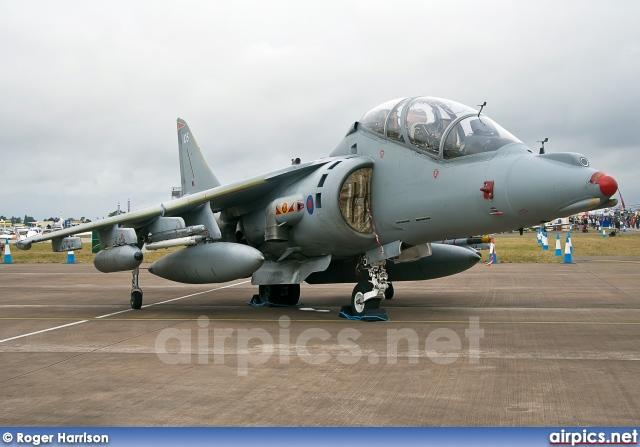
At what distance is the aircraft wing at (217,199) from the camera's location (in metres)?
11.5

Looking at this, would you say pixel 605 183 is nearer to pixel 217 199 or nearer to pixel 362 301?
pixel 362 301

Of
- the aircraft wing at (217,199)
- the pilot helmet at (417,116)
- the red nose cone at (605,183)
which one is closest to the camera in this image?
the red nose cone at (605,183)

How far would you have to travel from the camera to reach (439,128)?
9.63m

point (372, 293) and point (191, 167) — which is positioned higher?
point (191, 167)

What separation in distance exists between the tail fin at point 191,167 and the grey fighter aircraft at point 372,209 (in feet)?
7.79

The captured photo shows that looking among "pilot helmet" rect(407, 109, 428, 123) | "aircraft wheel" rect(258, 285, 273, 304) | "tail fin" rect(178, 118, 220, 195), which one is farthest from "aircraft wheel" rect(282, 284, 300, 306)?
"pilot helmet" rect(407, 109, 428, 123)

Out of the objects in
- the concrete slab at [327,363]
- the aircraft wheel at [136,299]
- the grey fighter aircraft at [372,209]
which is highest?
the grey fighter aircraft at [372,209]

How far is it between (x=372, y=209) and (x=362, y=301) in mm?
1469

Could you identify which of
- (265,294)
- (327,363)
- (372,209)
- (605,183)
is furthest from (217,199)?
(605,183)

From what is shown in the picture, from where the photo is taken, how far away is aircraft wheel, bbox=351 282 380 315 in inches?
412

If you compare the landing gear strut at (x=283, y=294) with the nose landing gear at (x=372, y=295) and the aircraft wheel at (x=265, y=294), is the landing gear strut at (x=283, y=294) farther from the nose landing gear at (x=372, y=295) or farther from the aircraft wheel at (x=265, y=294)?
the nose landing gear at (x=372, y=295)

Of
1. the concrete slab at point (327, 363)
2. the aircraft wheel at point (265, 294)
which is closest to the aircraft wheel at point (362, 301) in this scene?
the concrete slab at point (327, 363)

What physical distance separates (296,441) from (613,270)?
1947 centimetres

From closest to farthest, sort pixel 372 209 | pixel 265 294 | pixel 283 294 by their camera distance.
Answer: pixel 372 209, pixel 283 294, pixel 265 294
